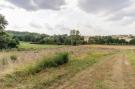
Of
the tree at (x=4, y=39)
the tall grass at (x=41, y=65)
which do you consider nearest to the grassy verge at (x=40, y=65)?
the tall grass at (x=41, y=65)

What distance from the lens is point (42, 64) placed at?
18.9 metres

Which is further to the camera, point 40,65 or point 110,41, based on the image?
point 110,41

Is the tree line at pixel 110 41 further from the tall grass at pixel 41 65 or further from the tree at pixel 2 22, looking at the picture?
the tall grass at pixel 41 65

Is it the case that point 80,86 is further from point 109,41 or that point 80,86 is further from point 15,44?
point 109,41

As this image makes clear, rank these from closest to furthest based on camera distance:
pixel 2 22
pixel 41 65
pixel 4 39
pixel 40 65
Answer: pixel 40 65 < pixel 41 65 < pixel 4 39 < pixel 2 22

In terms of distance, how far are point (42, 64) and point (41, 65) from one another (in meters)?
0.27

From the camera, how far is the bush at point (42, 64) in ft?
52.5

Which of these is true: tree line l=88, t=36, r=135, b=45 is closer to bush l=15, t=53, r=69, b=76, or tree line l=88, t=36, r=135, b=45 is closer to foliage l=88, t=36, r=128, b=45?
foliage l=88, t=36, r=128, b=45

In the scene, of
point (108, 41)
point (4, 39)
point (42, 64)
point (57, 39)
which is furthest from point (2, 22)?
point (42, 64)

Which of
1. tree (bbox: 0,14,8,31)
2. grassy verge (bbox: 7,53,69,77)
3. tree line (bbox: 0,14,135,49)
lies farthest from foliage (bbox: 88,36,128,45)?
grassy verge (bbox: 7,53,69,77)

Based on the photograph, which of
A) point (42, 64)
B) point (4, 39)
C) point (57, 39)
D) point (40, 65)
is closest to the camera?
point (40, 65)

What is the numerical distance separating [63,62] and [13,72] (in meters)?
8.15

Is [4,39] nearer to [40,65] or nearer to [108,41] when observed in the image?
[108,41]

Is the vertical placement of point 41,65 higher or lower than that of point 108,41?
higher
